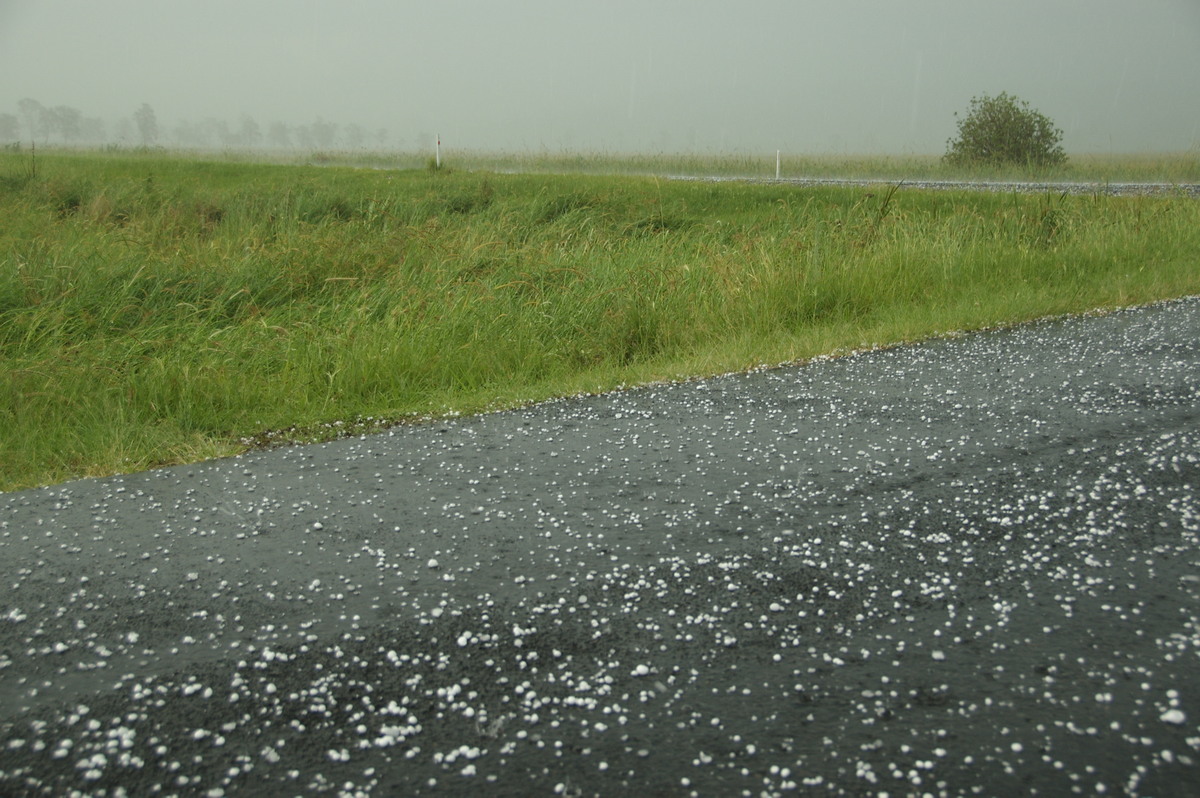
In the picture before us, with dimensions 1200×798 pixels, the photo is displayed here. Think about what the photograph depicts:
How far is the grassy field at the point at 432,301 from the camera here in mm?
6586

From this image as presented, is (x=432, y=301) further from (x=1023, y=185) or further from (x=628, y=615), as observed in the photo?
(x=1023, y=185)

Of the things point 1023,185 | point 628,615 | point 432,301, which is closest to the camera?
Answer: point 628,615

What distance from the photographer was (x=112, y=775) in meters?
2.52

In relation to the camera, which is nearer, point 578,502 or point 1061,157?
point 578,502

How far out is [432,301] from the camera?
9188 mm

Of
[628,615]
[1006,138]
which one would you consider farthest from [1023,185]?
[628,615]

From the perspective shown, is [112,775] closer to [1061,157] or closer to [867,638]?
[867,638]

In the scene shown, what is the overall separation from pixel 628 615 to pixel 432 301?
631cm

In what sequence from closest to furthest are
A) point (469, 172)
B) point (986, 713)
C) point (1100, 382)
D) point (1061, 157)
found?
point (986, 713), point (1100, 382), point (469, 172), point (1061, 157)

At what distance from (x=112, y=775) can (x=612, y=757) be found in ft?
4.35

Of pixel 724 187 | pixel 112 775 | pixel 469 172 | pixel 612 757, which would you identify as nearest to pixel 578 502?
pixel 612 757

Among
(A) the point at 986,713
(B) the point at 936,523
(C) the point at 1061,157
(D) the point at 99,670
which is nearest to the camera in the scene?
(A) the point at 986,713

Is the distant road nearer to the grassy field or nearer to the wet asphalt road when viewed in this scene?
the grassy field

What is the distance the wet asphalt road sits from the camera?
2.56m
